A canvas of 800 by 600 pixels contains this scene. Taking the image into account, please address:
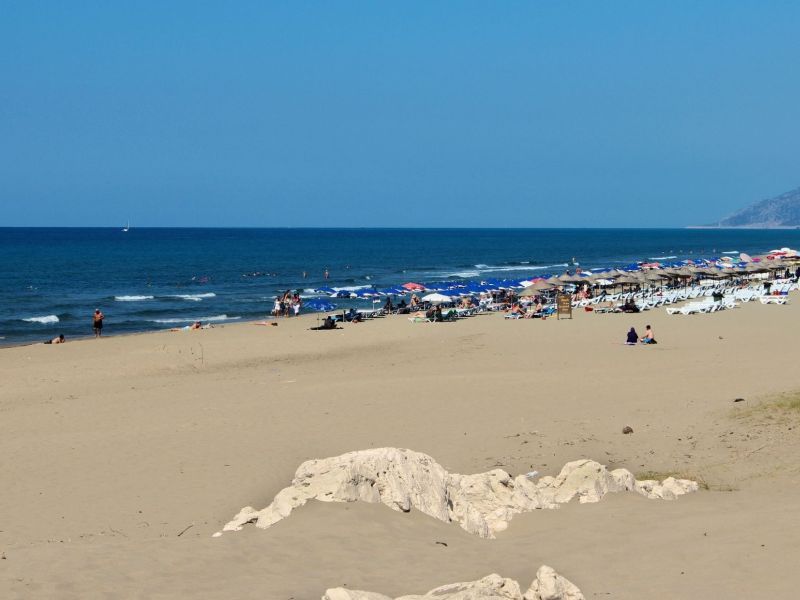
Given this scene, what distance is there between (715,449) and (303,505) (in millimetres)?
6389

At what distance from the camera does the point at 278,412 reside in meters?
15.2

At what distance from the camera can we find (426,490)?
800 centimetres

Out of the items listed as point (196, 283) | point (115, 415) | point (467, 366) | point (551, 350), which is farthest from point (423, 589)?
point (196, 283)

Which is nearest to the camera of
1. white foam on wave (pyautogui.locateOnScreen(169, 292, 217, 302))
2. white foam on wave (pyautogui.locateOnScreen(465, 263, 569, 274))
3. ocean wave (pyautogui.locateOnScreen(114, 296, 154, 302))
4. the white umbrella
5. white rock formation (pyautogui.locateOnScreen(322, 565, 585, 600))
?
white rock formation (pyautogui.locateOnScreen(322, 565, 585, 600))

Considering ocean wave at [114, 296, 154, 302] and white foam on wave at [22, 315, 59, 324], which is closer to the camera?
white foam on wave at [22, 315, 59, 324]

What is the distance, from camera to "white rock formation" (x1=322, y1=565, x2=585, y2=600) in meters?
5.40

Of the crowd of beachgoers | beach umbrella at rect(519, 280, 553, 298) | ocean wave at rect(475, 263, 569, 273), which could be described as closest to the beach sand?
the crowd of beachgoers

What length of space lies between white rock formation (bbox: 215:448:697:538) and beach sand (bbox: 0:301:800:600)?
0.18 meters

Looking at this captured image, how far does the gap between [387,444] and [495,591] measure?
6895 millimetres

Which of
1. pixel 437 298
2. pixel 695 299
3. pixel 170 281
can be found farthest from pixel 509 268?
pixel 437 298

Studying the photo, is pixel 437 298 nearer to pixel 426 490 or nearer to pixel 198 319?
pixel 198 319

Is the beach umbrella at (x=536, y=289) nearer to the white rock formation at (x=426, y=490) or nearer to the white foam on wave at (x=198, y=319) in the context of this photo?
the white foam on wave at (x=198, y=319)

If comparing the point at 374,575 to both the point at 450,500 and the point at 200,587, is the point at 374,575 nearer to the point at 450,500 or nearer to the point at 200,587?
the point at 200,587

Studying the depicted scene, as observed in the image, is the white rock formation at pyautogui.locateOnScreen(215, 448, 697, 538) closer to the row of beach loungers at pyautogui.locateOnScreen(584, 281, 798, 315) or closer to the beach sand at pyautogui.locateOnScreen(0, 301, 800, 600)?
the beach sand at pyautogui.locateOnScreen(0, 301, 800, 600)
